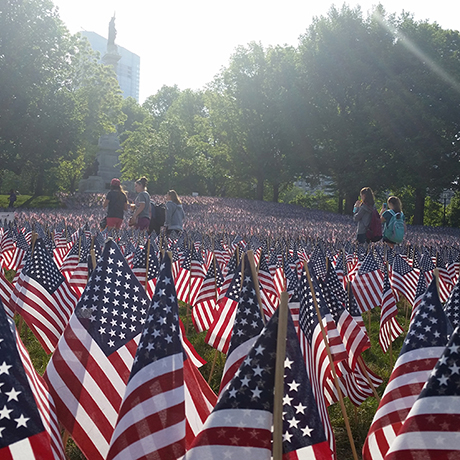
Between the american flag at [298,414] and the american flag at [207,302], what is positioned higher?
the american flag at [298,414]

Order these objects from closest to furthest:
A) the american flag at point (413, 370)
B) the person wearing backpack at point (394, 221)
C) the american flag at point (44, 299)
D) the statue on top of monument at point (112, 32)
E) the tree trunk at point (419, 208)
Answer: the american flag at point (413, 370), the american flag at point (44, 299), the person wearing backpack at point (394, 221), the tree trunk at point (419, 208), the statue on top of monument at point (112, 32)

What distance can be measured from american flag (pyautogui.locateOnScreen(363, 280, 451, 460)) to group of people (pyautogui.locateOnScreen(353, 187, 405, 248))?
953 cm

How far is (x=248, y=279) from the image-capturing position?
3377 mm

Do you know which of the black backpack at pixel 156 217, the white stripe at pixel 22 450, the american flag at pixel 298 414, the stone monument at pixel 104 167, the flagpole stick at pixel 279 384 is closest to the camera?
the flagpole stick at pixel 279 384

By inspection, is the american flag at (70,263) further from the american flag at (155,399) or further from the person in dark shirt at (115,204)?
the american flag at (155,399)

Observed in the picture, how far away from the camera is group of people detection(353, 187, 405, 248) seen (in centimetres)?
1253

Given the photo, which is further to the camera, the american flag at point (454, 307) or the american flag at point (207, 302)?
the american flag at point (207, 302)

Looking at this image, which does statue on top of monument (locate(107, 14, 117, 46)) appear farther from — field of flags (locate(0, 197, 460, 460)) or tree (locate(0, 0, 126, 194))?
field of flags (locate(0, 197, 460, 460))

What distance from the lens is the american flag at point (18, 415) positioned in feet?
8.08

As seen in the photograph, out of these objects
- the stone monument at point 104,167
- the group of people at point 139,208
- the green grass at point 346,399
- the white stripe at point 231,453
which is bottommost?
the green grass at point 346,399

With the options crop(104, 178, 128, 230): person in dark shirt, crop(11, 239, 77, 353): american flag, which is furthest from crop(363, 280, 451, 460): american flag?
crop(104, 178, 128, 230): person in dark shirt

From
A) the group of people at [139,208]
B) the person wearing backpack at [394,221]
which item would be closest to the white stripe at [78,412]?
the group of people at [139,208]

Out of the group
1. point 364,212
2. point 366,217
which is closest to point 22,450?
point 364,212

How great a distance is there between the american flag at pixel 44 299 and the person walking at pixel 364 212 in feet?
26.9
